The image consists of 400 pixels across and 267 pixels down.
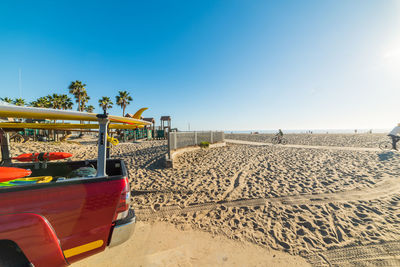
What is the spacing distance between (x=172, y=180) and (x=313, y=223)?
15.3 feet

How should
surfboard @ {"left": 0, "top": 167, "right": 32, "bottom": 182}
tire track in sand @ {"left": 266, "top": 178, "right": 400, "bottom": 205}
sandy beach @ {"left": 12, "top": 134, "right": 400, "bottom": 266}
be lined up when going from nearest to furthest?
1. surfboard @ {"left": 0, "top": 167, "right": 32, "bottom": 182}
2. sandy beach @ {"left": 12, "top": 134, "right": 400, "bottom": 266}
3. tire track in sand @ {"left": 266, "top": 178, "right": 400, "bottom": 205}

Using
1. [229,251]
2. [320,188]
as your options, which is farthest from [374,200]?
[229,251]

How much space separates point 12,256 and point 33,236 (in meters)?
0.34

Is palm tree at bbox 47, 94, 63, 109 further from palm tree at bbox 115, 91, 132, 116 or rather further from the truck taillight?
the truck taillight

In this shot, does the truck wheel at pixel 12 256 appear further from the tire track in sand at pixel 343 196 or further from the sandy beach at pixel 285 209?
the tire track in sand at pixel 343 196

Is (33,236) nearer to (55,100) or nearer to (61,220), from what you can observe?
(61,220)

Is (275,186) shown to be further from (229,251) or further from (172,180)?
(172,180)

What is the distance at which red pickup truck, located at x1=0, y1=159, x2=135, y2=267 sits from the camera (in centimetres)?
152

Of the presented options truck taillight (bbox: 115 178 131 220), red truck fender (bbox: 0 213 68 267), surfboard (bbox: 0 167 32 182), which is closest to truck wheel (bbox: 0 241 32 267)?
red truck fender (bbox: 0 213 68 267)

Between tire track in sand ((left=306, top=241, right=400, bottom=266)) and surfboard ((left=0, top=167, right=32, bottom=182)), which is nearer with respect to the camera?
surfboard ((left=0, top=167, right=32, bottom=182))

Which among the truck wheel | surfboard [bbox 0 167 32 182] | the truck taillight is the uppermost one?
surfboard [bbox 0 167 32 182]

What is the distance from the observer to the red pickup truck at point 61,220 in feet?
5.00

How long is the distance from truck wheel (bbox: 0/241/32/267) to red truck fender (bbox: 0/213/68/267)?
0.38 ft

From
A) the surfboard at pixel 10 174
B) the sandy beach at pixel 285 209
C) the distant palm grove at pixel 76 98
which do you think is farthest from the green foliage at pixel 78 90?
the surfboard at pixel 10 174
